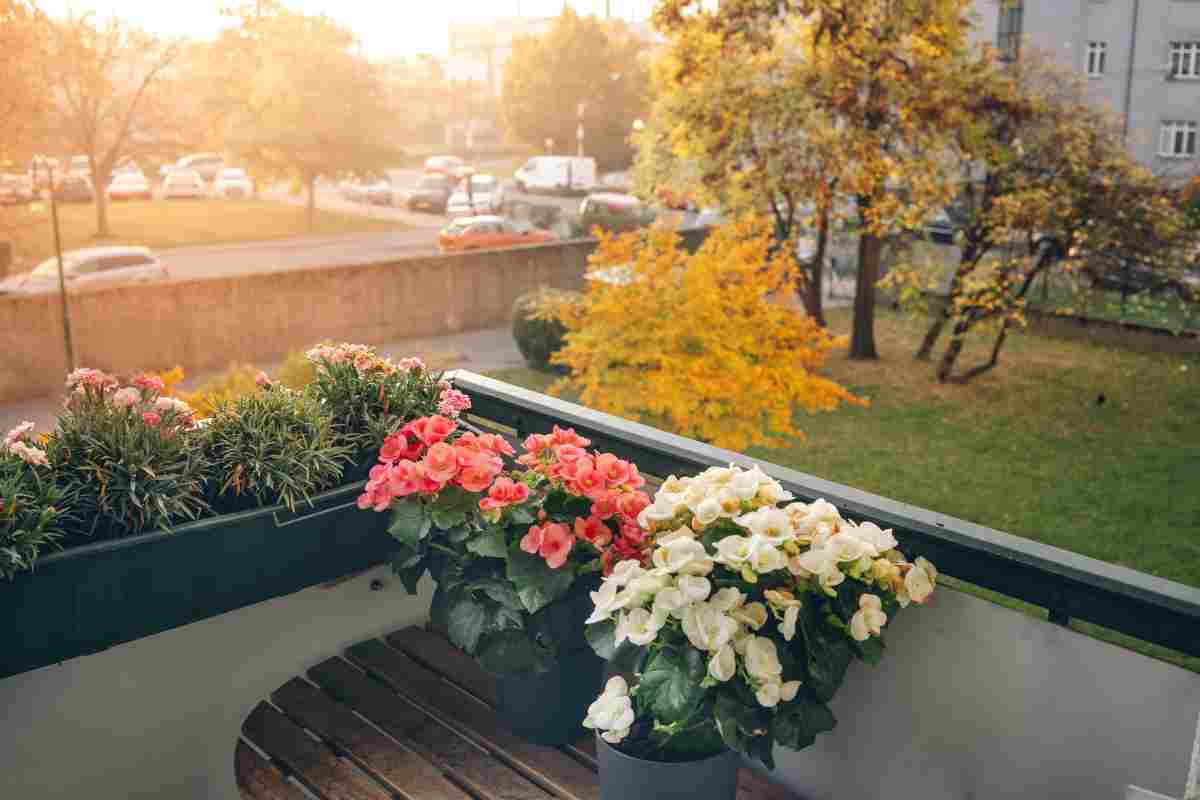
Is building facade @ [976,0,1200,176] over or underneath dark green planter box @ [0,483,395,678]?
over

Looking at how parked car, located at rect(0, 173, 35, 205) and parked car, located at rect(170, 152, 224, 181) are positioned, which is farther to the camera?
parked car, located at rect(170, 152, 224, 181)

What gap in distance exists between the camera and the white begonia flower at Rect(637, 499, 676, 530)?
7.80 feet

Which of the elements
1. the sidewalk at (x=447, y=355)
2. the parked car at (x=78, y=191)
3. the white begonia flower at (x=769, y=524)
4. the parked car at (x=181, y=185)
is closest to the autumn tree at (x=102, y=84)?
the parked car at (x=78, y=191)

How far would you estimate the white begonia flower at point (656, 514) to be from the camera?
93.6 inches

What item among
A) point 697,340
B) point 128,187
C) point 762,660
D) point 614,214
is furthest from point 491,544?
point 128,187

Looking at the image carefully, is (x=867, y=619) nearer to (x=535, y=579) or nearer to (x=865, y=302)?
(x=535, y=579)

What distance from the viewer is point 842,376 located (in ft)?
42.4

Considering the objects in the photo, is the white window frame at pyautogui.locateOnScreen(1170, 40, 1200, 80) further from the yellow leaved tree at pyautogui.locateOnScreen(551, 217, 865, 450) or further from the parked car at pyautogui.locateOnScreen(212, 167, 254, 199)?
the parked car at pyautogui.locateOnScreen(212, 167, 254, 199)

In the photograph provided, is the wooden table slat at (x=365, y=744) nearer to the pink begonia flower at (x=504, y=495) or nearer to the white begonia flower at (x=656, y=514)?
the pink begonia flower at (x=504, y=495)

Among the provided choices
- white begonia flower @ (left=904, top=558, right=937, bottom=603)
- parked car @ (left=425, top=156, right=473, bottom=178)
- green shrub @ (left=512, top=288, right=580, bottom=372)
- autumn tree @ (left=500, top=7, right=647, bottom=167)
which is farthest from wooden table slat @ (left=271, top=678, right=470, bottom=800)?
autumn tree @ (left=500, top=7, right=647, bottom=167)

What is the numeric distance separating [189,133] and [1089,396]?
2038cm

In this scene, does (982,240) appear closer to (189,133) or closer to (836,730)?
(836,730)

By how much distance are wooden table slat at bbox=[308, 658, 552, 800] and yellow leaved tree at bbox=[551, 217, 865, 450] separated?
4497 mm

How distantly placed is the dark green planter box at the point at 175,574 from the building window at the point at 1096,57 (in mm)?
31241
